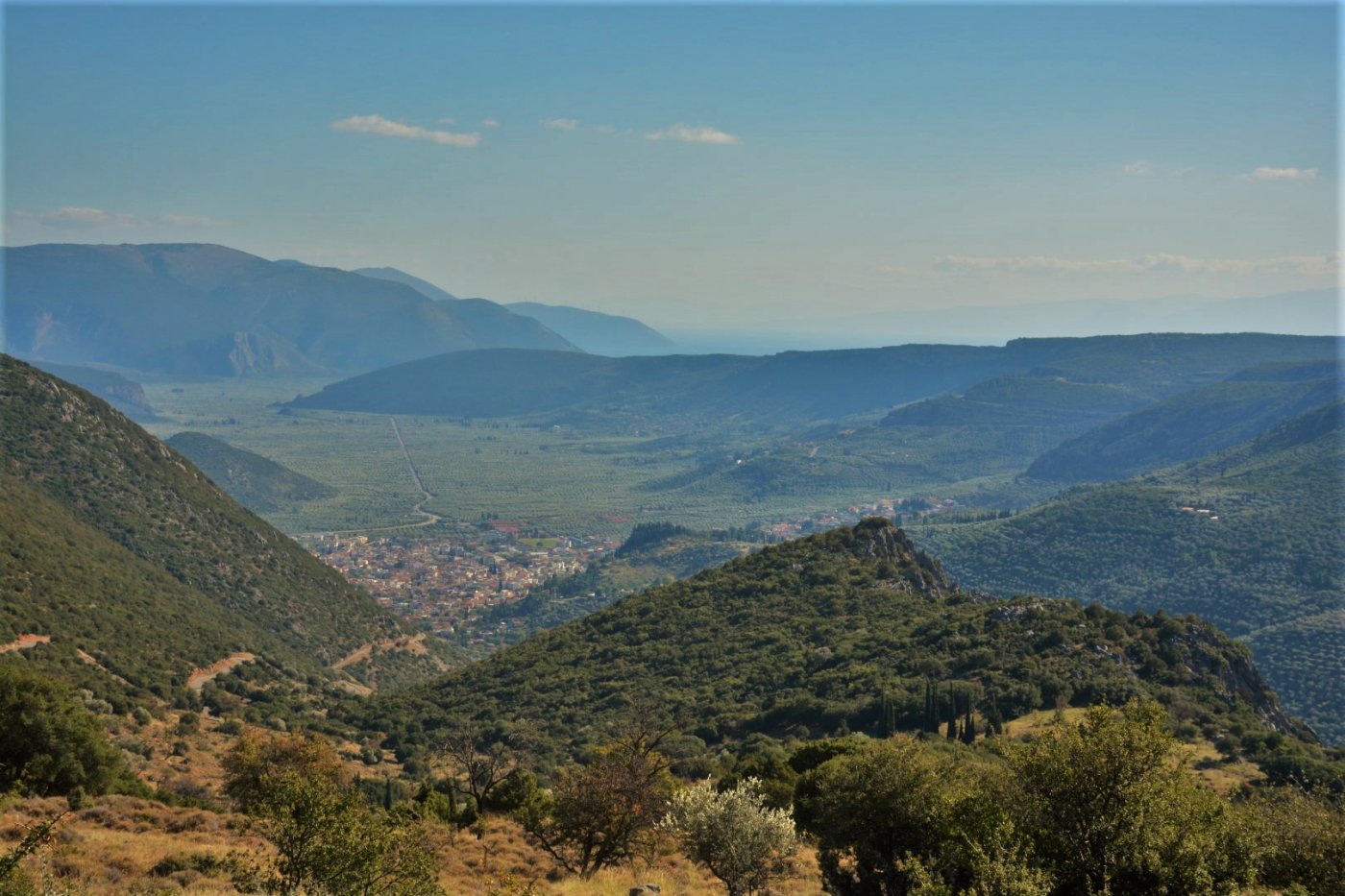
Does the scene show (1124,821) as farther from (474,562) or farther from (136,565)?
(474,562)

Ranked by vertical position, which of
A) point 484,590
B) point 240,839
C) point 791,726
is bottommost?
point 484,590

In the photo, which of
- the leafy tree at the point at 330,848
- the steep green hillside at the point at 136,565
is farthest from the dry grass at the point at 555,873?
the steep green hillside at the point at 136,565

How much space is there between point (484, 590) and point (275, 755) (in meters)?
103

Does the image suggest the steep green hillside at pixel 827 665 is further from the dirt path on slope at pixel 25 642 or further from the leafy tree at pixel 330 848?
the leafy tree at pixel 330 848

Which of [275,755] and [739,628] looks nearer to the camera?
[275,755]

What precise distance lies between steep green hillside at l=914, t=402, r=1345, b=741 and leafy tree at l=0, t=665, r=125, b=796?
69.3m

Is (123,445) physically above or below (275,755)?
above

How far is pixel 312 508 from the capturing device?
18562 centimetres

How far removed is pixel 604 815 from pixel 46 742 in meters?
15.7

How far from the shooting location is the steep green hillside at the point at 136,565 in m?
45.1

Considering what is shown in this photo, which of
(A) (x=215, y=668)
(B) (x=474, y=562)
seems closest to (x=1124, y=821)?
(A) (x=215, y=668)

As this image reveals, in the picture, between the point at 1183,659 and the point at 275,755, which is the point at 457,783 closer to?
the point at 275,755

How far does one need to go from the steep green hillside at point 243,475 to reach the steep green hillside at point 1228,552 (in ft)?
431

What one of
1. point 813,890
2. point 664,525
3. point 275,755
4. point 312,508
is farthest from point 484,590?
point 813,890
